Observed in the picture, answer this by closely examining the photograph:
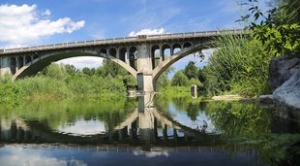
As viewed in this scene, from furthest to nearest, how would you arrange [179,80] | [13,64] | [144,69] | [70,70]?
[70,70] < [179,80] < [13,64] < [144,69]

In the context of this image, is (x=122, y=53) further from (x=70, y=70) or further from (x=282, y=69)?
(x=70, y=70)

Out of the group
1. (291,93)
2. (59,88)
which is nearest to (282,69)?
(291,93)

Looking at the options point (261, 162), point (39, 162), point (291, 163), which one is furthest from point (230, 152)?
point (39, 162)

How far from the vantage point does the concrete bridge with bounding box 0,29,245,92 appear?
2034 inches

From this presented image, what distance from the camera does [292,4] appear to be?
6.00 m

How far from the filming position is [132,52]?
58.7 metres

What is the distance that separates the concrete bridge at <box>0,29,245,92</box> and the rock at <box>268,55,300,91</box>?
3194 centimetres

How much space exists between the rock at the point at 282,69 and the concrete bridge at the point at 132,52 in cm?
3194

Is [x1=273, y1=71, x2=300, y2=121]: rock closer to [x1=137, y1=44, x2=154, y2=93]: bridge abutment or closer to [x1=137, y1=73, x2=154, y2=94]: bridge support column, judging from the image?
[x1=137, y1=73, x2=154, y2=94]: bridge support column

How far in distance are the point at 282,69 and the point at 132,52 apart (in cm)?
4514

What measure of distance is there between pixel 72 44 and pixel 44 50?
5.43 metres

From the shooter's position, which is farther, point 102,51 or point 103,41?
point 102,51

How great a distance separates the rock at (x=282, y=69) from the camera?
45.4 ft

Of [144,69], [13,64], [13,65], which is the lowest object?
[144,69]
